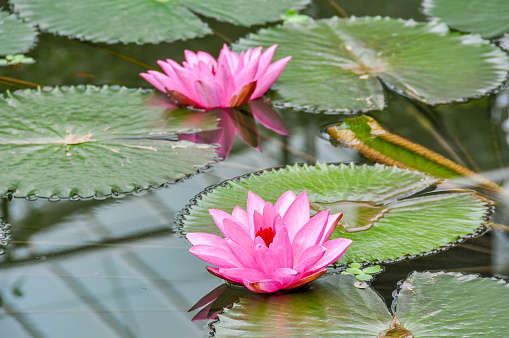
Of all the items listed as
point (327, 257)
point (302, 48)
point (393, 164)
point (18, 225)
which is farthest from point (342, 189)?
point (302, 48)

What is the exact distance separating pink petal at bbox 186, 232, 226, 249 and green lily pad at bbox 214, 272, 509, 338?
0.15 m

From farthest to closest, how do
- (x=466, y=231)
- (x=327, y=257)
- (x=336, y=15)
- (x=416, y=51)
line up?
(x=336, y=15) < (x=416, y=51) < (x=466, y=231) < (x=327, y=257)

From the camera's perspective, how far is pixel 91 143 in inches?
82.6

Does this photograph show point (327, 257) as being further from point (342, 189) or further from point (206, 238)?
point (342, 189)

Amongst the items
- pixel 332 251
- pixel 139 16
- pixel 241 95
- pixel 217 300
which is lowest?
pixel 217 300

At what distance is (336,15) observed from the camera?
321cm

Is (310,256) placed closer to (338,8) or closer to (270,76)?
(270,76)

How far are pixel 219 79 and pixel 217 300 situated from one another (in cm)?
108

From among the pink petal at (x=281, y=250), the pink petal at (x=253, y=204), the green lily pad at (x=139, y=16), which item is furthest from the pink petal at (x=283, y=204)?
the green lily pad at (x=139, y=16)

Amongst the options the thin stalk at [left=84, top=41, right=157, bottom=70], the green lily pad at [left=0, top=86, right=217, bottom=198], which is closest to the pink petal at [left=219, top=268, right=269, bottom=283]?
the green lily pad at [left=0, top=86, right=217, bottom=198]

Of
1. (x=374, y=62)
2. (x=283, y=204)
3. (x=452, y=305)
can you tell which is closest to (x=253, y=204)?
(x=283, y=204)

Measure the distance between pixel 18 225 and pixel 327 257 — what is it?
0.89 meters

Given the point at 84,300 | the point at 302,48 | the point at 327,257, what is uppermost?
the point at 302,48

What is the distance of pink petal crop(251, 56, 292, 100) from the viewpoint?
2.40 meters
